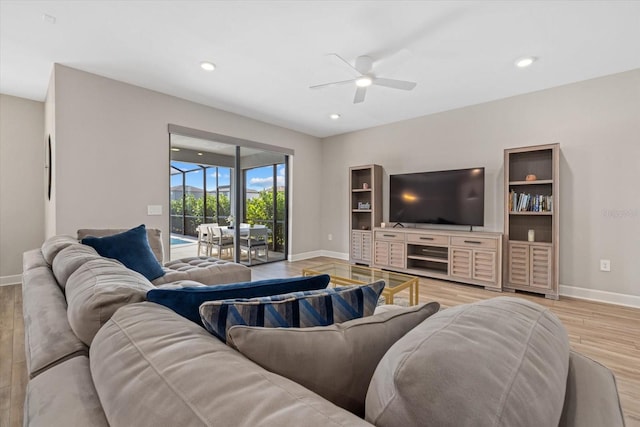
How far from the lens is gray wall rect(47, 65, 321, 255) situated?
3.16m

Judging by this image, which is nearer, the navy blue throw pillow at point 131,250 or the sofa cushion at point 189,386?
the sofa cushion at point 189,386

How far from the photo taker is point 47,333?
823 mm

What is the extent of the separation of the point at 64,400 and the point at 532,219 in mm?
4610

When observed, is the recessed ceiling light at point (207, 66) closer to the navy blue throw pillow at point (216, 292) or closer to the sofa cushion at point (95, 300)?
the sofa cushion at point (95, 300)

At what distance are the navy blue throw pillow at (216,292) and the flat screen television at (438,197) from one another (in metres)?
3.80

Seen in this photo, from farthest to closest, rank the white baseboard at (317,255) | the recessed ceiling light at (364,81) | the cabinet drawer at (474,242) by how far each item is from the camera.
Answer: the white baseboard at (317,255)
the cabinet drawer at (474,242)
the recessed ceiling light at (364,81)

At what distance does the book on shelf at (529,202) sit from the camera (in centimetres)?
→ 353

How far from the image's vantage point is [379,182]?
206 inches

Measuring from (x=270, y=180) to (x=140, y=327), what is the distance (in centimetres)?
504

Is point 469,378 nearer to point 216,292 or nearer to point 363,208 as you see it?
point 216,292

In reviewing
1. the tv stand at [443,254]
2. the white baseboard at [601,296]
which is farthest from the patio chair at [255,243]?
the white baseboard at [601,296]

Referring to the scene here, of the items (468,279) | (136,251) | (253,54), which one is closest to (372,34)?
(253,54)

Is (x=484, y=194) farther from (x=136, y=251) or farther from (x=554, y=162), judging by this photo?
(x=136, y=251)

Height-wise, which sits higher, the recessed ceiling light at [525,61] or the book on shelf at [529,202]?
the recessed ceiling light at [525,61]
